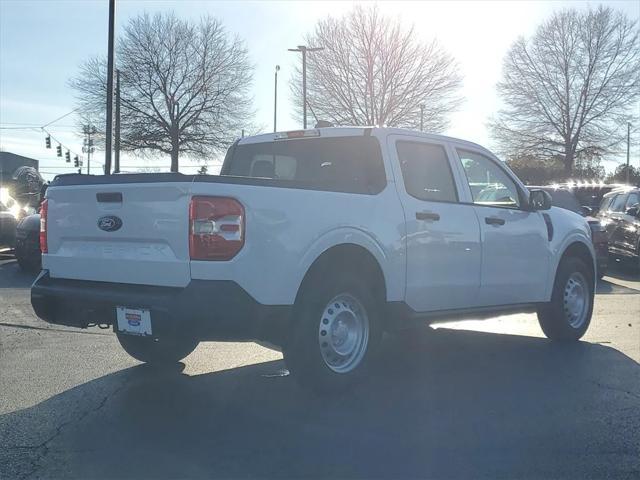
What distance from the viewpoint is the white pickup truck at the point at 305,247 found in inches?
173

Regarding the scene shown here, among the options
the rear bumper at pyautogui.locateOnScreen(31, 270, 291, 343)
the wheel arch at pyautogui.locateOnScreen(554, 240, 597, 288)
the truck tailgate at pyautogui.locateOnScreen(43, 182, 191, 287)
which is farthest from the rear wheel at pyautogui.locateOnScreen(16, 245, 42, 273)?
the wheel arch at pyautogui.locateOnScreen(554, 240, 597, 288)

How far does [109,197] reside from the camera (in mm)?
4848

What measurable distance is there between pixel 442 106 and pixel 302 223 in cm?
3224

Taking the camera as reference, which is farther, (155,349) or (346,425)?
(155,349)

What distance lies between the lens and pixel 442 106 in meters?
35.7

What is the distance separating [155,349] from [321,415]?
76.6 inches

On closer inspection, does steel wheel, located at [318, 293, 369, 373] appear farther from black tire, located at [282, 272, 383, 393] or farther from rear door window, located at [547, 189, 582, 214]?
rear door window, located at [547, 189, 582, 214]

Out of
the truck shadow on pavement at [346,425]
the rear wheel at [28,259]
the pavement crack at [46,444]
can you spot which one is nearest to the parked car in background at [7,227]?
the rear wheel at [28,259]

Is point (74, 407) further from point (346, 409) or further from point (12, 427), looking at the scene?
point (346, 409)

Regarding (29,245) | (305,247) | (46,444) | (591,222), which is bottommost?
(46,444)

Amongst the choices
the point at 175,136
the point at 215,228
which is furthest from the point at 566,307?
the point at 175,136

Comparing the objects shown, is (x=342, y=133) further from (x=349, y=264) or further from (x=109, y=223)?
(x=109, y=223)

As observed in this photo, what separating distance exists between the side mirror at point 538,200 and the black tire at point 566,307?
0.76m

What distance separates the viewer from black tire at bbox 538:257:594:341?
24.2 feet
